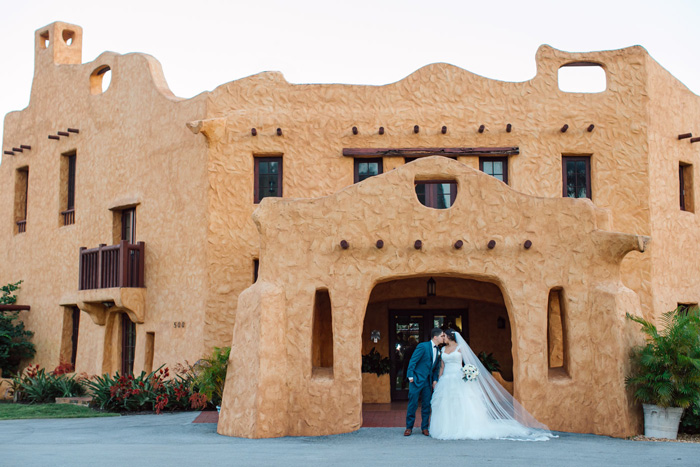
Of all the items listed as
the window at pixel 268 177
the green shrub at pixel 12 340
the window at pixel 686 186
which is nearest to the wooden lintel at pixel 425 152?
Result: the window at pixel 268 177

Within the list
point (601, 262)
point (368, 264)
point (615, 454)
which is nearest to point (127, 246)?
point (368, 264)

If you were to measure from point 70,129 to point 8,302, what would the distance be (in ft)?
19.3

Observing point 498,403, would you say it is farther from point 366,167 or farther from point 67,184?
point 67,184

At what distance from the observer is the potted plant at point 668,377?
38.6 feet

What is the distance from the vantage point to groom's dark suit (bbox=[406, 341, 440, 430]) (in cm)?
1227

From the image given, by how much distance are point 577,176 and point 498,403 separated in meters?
6.97

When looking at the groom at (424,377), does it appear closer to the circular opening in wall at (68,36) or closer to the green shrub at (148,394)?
the green shrub at (148,394)

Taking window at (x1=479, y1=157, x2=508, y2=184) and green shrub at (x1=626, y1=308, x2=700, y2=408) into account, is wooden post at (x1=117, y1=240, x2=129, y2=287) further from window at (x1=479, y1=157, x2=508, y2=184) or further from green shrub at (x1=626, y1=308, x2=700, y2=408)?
green shrub at (x1=626, y1=308, x2=700, y2=408)

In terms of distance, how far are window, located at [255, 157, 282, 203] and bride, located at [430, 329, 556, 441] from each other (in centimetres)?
655

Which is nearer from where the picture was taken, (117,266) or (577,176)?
(577,176)

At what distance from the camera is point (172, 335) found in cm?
1783

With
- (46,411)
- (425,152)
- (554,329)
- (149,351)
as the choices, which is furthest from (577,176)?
(46,411)

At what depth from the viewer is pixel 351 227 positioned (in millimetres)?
13297

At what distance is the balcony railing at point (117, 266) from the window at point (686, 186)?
44.2ft
